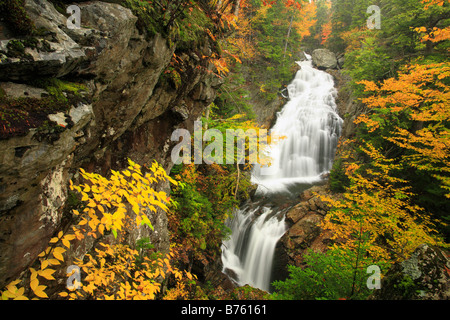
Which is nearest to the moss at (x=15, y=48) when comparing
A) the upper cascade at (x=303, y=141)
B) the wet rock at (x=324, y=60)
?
the upper cascade at (x=303, y=141)

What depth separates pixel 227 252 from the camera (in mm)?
10484

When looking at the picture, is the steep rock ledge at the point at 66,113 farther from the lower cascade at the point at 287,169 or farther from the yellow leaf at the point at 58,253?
the lower cascade at the point at 287,169

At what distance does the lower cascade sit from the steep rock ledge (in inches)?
193

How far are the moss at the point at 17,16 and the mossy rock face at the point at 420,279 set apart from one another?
5.66 metres

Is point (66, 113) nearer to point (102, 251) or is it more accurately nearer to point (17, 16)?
point (17, 16)

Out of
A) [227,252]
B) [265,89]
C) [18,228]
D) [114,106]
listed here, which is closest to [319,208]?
[227,252]

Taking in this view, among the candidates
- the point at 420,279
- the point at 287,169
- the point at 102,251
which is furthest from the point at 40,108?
the point at 287,169

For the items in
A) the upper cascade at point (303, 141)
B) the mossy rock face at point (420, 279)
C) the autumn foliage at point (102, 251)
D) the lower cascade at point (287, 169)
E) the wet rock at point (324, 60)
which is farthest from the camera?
the wet rock at point (324, 60)

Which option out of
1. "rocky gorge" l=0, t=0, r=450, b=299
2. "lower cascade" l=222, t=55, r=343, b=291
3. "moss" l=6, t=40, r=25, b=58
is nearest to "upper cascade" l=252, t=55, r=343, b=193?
"lower cascade" l=222, t=55, r=343, b=291

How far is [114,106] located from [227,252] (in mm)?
9263

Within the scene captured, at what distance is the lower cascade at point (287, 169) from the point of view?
392 inches

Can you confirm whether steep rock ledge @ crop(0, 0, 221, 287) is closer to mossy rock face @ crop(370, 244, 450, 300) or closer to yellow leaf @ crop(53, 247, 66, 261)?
yellow leaf @ crop(53, 247, 66, 261)

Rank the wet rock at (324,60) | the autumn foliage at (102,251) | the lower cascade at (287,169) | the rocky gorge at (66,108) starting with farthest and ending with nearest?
the wet rock at (324,60) < the lower cascade at (287,169) < the autumn foliage at (102,251) < the rocky gorge at (66,108)

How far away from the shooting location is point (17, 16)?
177cm
